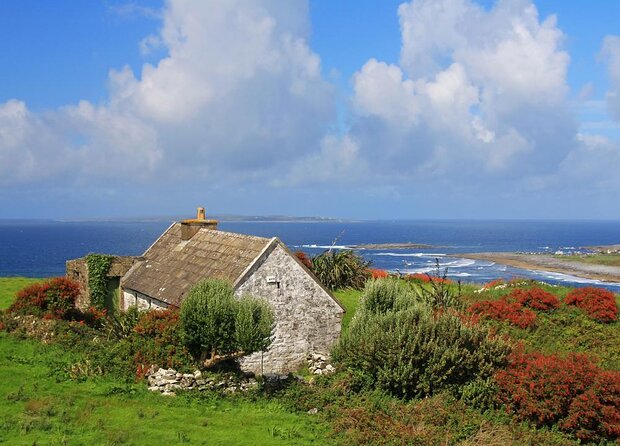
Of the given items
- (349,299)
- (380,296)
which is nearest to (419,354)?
(380,296)

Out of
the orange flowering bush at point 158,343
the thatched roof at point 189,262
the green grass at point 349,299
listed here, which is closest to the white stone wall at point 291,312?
the thatched roof at point 189,262

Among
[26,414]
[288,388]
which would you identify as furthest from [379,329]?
[26,414]

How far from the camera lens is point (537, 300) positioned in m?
30.6

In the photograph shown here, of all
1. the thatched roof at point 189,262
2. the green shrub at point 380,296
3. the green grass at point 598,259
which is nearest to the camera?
the green shrub at point 380,296

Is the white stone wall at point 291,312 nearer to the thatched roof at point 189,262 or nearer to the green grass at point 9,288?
the thatched roof at point 189,262

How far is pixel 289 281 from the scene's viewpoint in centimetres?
2431

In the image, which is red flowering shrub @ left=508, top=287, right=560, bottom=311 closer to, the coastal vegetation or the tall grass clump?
the coastal vegetation

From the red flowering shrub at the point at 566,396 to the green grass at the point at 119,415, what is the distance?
6062 mm

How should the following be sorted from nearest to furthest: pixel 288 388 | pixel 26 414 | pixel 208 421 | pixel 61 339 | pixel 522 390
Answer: pixel 26 414 < pixel 208 421 < pixel 522 390 < pixel 288 388 < pixel 61 339

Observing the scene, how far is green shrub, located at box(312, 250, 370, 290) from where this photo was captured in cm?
4131

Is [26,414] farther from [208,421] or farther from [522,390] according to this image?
[522,390]

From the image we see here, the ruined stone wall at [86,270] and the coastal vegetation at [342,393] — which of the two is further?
the ruined stone wall at [86,270]

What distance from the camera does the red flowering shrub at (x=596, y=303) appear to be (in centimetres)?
2933

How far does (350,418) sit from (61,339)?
35.7ft
